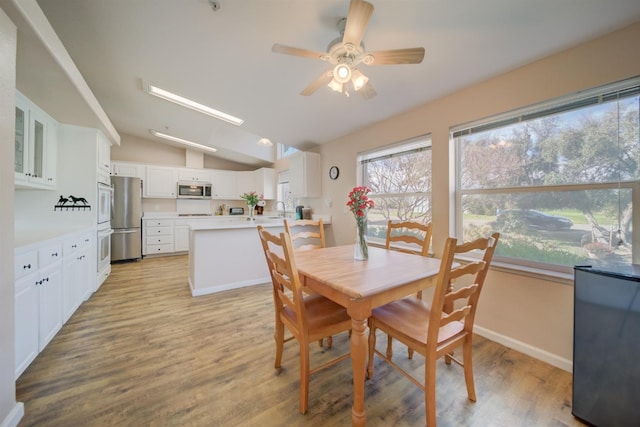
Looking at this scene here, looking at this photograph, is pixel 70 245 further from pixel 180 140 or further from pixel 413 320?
pixel 180 140

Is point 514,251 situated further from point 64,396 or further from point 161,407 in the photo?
point 64,396

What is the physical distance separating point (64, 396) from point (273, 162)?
17.4ft

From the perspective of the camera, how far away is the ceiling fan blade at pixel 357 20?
113 centimetres

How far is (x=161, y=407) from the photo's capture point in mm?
1323

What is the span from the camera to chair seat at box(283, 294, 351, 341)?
137 centimetres

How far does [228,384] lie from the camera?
59.0 inches

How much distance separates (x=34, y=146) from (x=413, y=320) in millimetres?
3681

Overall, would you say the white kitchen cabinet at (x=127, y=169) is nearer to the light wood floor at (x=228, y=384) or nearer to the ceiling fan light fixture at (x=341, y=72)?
the light wood floor at (x=228, y=384)

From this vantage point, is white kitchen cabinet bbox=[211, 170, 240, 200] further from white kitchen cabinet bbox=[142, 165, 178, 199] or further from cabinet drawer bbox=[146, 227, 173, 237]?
cabinet drawer bbox=[146, 227, 173, 237]

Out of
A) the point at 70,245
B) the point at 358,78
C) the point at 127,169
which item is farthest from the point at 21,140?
the point at 127,169

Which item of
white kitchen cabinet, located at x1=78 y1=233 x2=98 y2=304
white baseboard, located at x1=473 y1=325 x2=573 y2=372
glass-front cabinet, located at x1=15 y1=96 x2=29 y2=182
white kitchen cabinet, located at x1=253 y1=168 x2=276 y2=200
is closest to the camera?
white baseboard, located at x1=473 y1=325 x2=573 y2=372

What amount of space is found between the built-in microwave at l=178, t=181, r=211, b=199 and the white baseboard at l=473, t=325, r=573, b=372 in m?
6.22

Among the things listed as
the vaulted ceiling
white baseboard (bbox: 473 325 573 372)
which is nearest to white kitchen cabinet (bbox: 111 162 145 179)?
the vaulted ceiling

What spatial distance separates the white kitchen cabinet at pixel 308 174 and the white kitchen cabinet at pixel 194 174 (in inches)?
128
